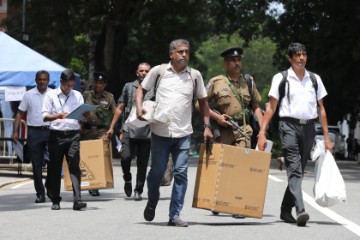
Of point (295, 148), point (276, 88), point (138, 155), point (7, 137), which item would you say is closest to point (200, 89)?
point (276, 88)

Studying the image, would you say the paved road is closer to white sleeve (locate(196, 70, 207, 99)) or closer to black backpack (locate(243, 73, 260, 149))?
black backpack (locate(243, 73, 260, 149))

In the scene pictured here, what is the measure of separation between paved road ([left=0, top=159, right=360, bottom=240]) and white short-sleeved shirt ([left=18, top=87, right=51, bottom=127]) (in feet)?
3.59

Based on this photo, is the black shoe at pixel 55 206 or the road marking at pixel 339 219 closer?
the road marking at pixel 339 219

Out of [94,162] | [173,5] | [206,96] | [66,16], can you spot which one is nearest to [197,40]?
[173,5]

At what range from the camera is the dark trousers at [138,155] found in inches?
578

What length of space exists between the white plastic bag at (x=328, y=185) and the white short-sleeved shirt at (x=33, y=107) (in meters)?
4.84

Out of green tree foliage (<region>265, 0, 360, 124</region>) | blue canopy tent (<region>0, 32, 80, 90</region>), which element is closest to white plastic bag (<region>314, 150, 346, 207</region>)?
blue canopy tent (<region>0, 32, 80, 90</region>)

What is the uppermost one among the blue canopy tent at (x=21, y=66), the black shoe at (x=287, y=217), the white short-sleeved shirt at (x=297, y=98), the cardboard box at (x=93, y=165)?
the blue canopy tent at (x=21, y=66)

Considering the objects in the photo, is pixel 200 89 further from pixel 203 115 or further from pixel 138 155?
pixel 138 155

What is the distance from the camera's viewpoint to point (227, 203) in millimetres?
10875

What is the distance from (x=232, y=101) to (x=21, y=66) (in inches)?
414

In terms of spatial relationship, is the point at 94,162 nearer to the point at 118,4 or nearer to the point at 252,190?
the point at 252,190

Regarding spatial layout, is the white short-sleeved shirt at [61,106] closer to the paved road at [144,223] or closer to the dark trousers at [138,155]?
the paved road at [144,223]

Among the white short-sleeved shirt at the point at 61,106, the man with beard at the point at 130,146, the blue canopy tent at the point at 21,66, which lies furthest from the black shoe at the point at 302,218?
the blue canopy tent at the point at 21,66
